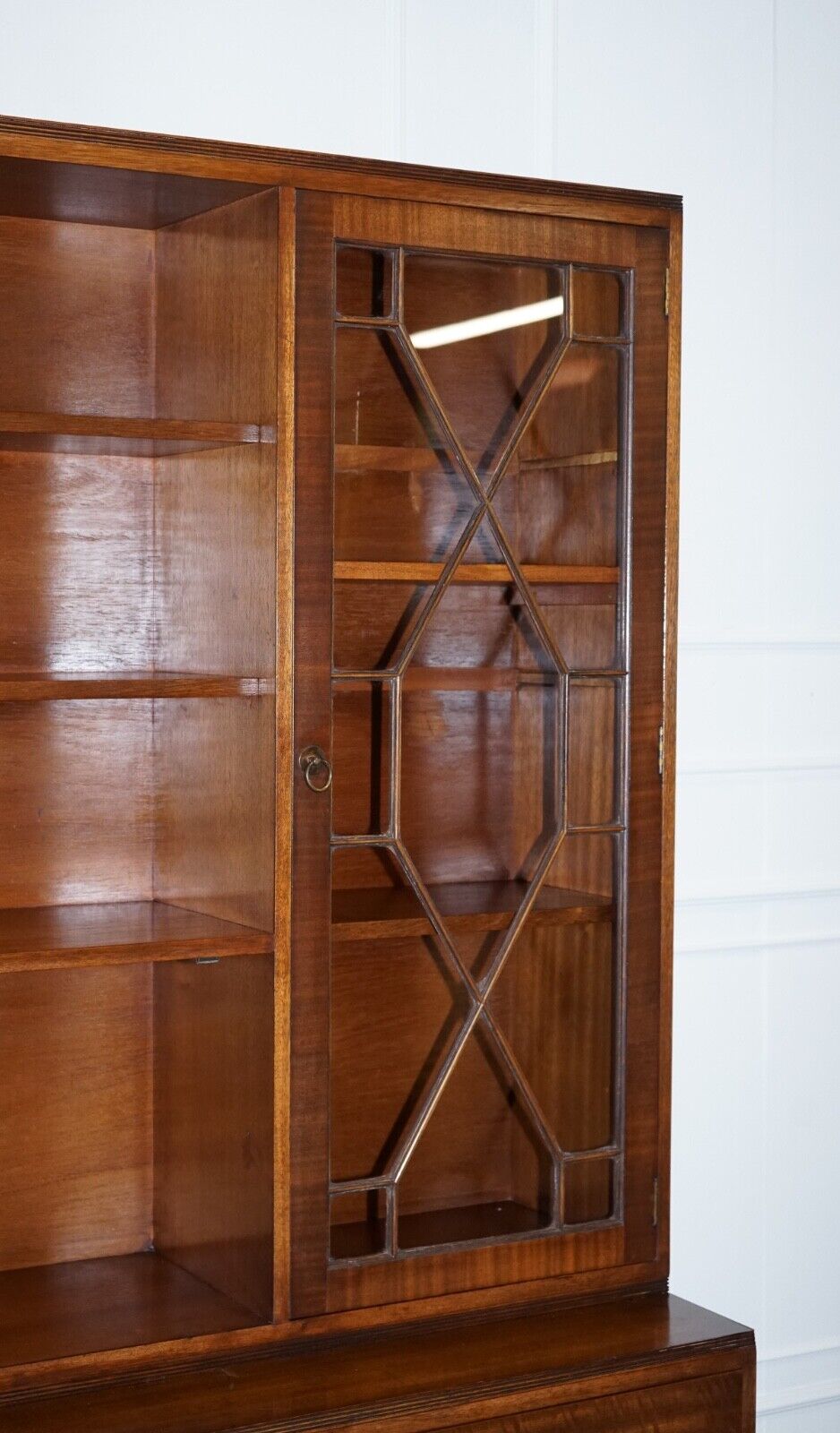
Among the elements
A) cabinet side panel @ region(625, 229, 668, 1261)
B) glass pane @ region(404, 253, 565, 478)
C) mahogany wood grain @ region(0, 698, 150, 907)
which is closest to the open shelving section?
mahogany wood grain @ region(0, 698, 150, 907)

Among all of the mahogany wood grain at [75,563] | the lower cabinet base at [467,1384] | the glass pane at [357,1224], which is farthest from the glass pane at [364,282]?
the lower cabinet base at [467,1384]

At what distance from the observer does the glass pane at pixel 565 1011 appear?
1.84 metres

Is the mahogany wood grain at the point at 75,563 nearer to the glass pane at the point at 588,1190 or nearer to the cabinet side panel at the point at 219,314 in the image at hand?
the cabinet side panel at the point at 219,314

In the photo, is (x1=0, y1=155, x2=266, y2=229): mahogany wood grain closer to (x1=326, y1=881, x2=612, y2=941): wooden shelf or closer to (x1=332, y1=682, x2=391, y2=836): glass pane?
(x1=332, y1=682, x2=391, y2=836): glass pane

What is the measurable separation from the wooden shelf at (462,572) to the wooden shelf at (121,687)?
0.48 ft

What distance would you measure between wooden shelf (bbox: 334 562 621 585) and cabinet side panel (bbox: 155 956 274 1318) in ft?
1.35

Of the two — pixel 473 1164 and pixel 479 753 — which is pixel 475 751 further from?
pixel 473 1164

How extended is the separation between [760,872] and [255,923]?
0.85m

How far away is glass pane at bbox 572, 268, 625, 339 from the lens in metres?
1.85

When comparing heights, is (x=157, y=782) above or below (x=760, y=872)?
above

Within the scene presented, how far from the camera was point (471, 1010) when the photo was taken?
182 centimetres

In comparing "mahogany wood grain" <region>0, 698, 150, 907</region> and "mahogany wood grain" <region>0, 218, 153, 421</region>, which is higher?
"mahogany wood grain" <region>0, 218, 153, 421</region>

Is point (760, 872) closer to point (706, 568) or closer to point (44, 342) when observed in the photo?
point (706, 568)

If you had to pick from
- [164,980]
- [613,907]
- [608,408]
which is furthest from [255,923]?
[608,408]
